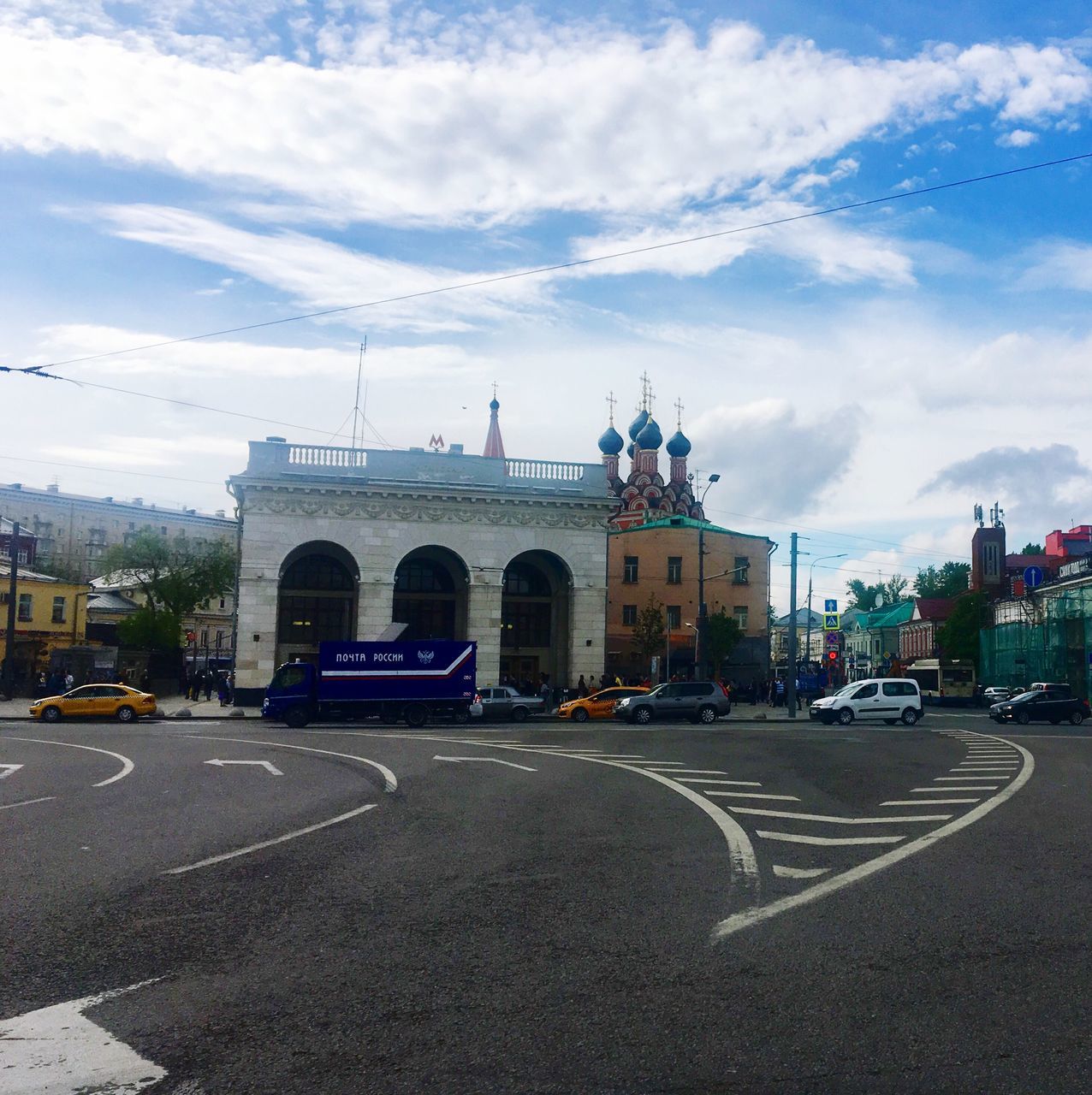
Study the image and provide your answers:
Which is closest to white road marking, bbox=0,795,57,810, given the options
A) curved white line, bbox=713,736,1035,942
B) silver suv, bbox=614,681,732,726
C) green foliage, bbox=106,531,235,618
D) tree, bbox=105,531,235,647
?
curved white line, bbox=713,736,1035,942

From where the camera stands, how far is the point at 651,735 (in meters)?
31.2

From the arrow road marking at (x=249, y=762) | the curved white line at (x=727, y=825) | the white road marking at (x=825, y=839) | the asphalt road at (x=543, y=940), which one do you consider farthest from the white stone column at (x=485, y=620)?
the white road marking at (x=825, y=839)

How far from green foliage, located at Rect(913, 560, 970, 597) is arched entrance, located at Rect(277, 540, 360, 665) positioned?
89.3 meters

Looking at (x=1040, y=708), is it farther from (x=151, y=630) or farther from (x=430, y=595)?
(x=151, y=630)

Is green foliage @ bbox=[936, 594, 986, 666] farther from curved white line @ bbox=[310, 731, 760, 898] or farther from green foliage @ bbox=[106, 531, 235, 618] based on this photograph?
curved white line @ bbox=[310, 731, 760, 898]

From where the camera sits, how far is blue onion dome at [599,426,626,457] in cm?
11131

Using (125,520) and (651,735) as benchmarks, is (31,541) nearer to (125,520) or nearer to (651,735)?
(125,520)

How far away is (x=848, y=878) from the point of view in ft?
31.7

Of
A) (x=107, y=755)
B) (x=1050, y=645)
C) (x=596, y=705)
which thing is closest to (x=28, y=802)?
(x=107, y=755)

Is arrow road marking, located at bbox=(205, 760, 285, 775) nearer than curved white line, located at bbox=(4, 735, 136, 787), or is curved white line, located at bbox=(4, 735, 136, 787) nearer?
curved white line, located at bbox=(4, 735, 136, 787)

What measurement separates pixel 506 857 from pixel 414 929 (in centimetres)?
306

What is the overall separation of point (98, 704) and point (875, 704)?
2960cm

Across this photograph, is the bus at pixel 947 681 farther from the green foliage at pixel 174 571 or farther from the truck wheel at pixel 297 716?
the green foliage at pixel 174 571

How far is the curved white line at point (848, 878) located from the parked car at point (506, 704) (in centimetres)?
2720
